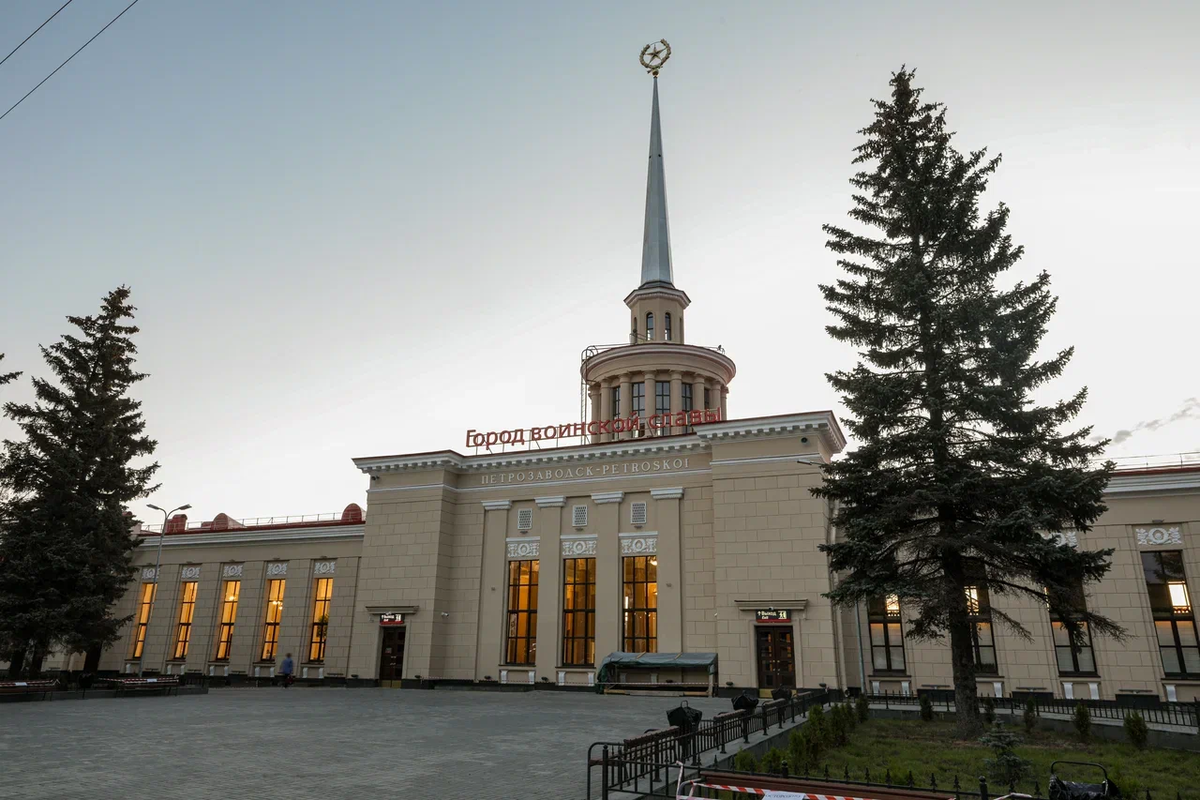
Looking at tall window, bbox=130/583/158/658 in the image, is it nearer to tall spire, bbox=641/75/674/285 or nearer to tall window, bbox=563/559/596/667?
tall window, bbox=563/559/596/667

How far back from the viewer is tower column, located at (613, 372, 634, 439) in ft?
143

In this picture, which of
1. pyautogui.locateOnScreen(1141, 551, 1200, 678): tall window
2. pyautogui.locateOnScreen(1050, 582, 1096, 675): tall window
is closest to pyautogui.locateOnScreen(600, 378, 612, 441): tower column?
pyautogui.locateOnScreen(1050, 582, 1096, 675): tall window

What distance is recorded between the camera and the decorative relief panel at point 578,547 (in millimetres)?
35156

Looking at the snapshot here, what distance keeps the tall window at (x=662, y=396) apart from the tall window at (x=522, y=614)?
1222 centimetres

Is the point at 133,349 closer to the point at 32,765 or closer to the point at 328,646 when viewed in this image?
the point at 328,646

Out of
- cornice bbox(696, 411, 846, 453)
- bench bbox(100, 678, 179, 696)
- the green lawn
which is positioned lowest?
the green lawn

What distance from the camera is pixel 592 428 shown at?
38406mm

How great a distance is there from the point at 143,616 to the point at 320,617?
1273cm

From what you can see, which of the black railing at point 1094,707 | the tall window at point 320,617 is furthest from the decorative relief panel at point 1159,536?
the tall window at point 320,617

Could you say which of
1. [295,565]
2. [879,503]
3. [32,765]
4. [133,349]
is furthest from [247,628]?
[879,503]

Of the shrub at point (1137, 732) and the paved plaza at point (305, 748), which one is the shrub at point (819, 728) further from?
the shrub at point (1137, 732)

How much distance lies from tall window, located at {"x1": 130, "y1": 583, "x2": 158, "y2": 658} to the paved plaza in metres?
20.0

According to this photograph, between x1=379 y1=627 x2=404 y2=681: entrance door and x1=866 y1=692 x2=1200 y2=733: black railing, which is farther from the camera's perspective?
x1=379 y1=627 x2=404 y2=681: entrance door

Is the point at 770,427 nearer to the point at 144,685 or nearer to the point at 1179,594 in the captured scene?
the point at 1179,594
